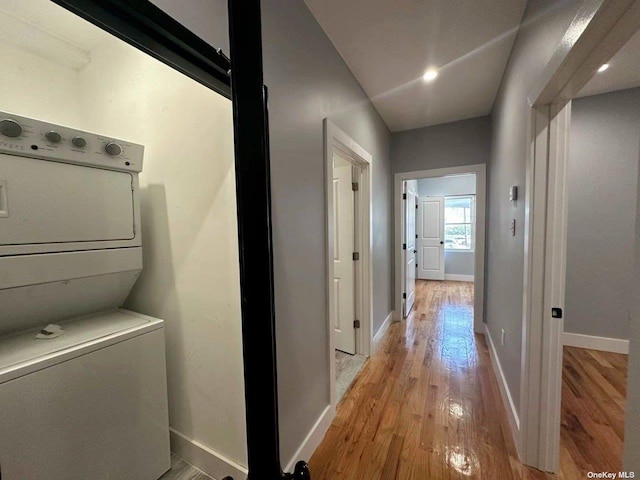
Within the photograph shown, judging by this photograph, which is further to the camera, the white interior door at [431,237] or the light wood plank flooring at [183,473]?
the white interior door at [431,237]

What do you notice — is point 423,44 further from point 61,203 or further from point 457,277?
point 457,277

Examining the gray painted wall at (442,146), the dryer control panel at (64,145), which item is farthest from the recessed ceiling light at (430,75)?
the dryer control panel at (64,145)

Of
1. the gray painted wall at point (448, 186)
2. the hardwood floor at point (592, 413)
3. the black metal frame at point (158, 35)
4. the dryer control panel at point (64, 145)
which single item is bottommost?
the hardwood floor at point (592, 413)

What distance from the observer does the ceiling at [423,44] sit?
4.91ft

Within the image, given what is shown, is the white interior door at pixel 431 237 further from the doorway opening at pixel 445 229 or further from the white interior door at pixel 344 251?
the white interior door at pixel 344 251

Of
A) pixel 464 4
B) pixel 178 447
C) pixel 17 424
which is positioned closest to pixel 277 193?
pixel 17 424

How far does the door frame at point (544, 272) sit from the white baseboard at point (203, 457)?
1.53 meters

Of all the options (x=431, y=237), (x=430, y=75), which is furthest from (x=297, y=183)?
(x=431, y=237)

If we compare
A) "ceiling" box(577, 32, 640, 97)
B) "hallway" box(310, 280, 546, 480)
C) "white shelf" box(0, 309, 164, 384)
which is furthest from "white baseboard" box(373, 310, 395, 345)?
"ceiling" box(577, 32, 640, 97)

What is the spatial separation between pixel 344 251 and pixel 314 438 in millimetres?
1556

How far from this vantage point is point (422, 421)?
1740mm

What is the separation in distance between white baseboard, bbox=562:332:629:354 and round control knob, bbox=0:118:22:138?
3975 millimetres

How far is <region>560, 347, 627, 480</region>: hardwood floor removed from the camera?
140 centimetres

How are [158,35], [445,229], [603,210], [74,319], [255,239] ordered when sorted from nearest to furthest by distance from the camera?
[255,239] → [158,35] → [74,319] → [603,210] → [445,229]
